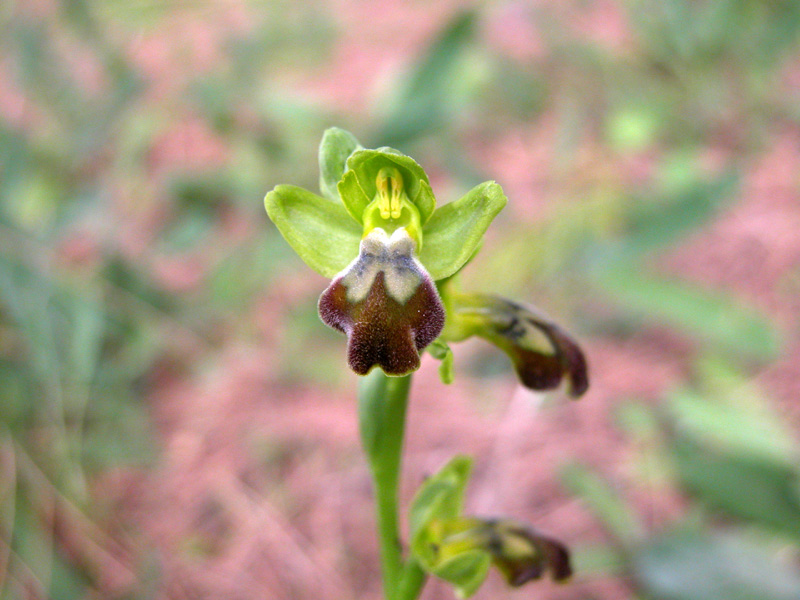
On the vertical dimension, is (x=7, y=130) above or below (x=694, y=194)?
below

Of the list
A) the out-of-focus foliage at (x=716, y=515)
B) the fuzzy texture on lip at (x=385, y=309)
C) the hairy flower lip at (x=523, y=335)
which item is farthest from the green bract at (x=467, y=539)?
the out-of-focus foliage at (x=716, y=515)

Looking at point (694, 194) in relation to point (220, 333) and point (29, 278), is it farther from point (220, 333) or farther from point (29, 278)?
point (29, 278)

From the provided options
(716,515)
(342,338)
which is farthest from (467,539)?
(342,338)

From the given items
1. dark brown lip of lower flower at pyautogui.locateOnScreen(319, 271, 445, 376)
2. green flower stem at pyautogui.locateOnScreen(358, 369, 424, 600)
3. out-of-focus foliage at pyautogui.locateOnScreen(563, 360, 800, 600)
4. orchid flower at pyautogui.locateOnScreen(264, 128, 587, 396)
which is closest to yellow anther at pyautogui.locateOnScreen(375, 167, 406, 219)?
orchid flower at pyautogui.locateOnScreen(264, 128, 587, 396)

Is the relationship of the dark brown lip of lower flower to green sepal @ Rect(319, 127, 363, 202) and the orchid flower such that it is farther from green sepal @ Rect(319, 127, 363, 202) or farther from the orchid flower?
green sepal @ Rect(319, 127, 363, 202)

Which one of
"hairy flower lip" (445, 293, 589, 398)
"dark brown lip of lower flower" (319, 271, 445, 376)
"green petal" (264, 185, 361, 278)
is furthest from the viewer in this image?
"hairy flower lip" (445, 293, 589, 398)

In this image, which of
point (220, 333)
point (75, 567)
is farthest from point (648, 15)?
point (75, 567)

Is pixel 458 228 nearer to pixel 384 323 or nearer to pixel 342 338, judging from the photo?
pixel 384 323
